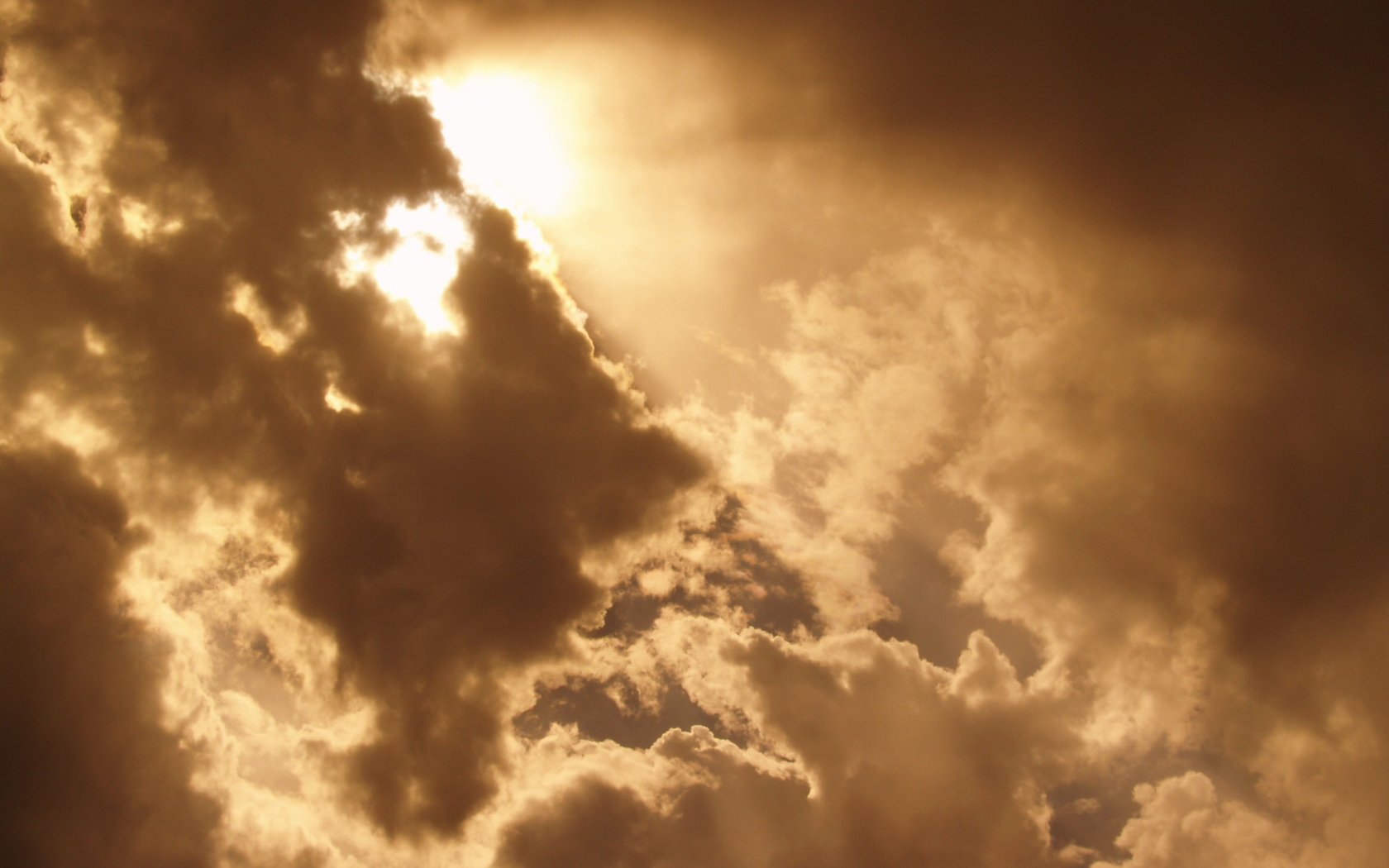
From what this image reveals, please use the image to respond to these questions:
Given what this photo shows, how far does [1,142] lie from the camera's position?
614 ft

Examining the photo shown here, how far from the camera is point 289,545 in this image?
634 ft

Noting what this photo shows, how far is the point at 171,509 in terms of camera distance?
192 meters

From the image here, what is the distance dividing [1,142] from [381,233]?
23132 mm

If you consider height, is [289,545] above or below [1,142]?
below

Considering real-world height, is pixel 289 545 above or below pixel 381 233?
below

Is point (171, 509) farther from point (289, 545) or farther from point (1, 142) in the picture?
point (1, 142)

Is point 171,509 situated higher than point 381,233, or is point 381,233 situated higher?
point 381,233

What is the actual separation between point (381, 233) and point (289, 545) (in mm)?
20163

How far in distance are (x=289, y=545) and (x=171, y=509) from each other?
295 inches

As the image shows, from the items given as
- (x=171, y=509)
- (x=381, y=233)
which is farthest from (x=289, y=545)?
(x=381, y=233)

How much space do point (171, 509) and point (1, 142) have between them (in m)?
24.4

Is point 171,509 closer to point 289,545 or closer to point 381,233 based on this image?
point 289,545
